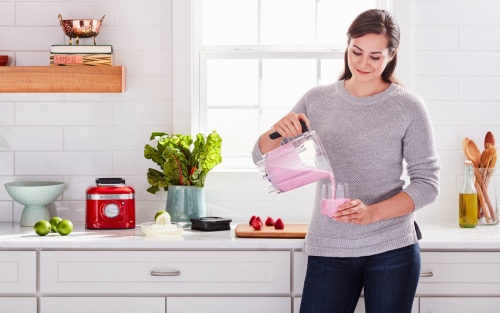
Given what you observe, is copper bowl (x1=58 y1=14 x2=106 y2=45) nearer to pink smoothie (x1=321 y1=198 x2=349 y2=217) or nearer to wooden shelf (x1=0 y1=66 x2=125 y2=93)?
wooden shelf (x1=0 y1=66 x2=125 y2=93)

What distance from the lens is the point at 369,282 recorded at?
2861 millimetres

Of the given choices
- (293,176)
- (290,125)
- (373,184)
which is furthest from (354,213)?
(290,125)

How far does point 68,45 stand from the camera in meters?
3.77

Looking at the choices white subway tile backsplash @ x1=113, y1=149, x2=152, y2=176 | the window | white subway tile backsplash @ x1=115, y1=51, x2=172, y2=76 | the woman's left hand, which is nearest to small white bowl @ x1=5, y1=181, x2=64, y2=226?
white subway tile backsplash @ x1=113, y1=149, x2=152, y2=176

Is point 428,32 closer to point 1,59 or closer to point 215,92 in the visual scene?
point 215,92

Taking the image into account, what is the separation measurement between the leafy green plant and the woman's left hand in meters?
1.14

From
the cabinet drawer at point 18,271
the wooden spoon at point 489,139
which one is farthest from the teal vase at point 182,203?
the wooden spoon at point 489,139

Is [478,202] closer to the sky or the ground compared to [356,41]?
closer to the ground

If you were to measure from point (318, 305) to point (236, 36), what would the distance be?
1.79 meters

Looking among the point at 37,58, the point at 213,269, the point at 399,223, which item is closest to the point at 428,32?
the point at 399,223

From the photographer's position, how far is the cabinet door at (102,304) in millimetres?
3352

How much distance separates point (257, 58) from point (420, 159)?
1.48m

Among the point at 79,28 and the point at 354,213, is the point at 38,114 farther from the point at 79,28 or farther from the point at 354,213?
the point at 354,213

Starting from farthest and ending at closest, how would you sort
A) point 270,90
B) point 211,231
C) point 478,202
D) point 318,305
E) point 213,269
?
point 270,90 < point 478,202 < point 211,231 < point 213,269 < point 318,305
